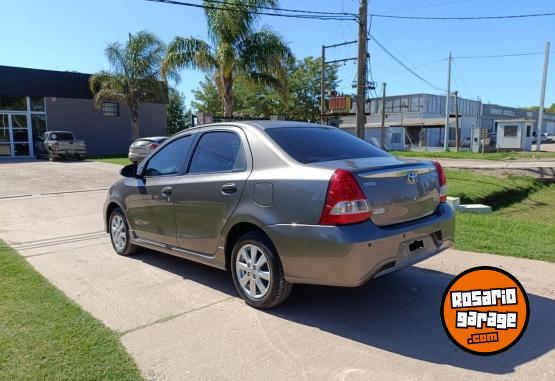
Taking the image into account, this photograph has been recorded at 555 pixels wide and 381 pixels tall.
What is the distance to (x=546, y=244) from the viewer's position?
6176mm

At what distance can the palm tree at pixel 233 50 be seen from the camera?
19.5 m

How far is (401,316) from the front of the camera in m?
4.01

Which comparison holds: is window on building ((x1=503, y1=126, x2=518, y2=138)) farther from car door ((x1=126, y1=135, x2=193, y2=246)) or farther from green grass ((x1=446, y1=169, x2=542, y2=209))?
car door ((x1=126, y1=135, x2=193, y2=246))

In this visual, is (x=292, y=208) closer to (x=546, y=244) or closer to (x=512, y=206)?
(x=546, y=244)

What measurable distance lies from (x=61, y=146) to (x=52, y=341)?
896 inches

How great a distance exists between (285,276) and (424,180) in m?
1.52

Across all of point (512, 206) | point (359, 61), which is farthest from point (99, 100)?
point (512, 206)

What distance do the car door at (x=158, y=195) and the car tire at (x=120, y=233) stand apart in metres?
0.26

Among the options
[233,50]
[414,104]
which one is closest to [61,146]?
[233,50]

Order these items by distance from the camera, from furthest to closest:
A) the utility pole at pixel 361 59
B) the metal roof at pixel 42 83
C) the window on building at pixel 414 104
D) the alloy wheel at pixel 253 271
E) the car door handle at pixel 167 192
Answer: the window on building at pixel 414 104 → the metal roof at pixel 42 83 → the utility pole at pixel 361 59 → the car door handle at pixel 167 192 → the alloy wheel at pixel 253 271

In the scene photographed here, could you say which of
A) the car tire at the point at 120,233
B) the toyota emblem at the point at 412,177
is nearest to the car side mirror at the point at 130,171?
the car tire at the point at 120,233

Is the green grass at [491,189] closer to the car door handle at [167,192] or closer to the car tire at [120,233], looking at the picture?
the car tire at [120,233]

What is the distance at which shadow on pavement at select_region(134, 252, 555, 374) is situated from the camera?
10.8ft

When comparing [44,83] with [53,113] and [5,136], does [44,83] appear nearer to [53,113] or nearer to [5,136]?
[53,113]
